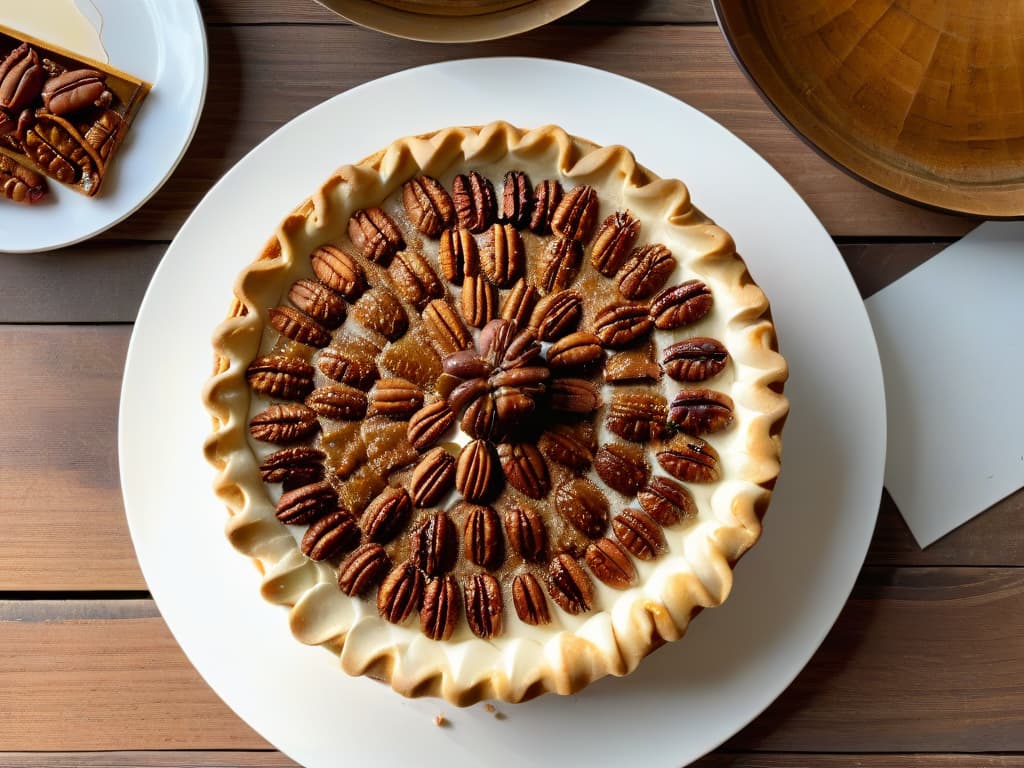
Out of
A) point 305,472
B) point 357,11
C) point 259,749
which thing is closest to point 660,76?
point 357,11

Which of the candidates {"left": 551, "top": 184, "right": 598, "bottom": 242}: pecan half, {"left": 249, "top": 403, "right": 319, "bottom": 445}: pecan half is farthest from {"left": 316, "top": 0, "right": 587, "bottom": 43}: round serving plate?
{"left": 249, "top": 403, "right": 319, "bottom": 445}: pecan half

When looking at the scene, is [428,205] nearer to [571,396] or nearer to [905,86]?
[571,396]

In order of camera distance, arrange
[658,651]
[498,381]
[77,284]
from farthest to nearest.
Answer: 1. [77,284]
2. [658,651]
3. [498,381]

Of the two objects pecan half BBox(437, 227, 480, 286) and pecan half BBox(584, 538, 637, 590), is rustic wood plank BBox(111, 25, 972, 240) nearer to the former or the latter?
pecan half BBox(437, 227, 480, 286)

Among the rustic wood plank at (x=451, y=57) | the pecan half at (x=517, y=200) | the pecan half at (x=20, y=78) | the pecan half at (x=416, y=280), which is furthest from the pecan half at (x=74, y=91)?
the pecan half at (x=517, y=200)

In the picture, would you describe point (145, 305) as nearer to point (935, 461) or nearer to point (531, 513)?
A: point (531, 513)

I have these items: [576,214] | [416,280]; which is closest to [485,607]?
[416,280]
